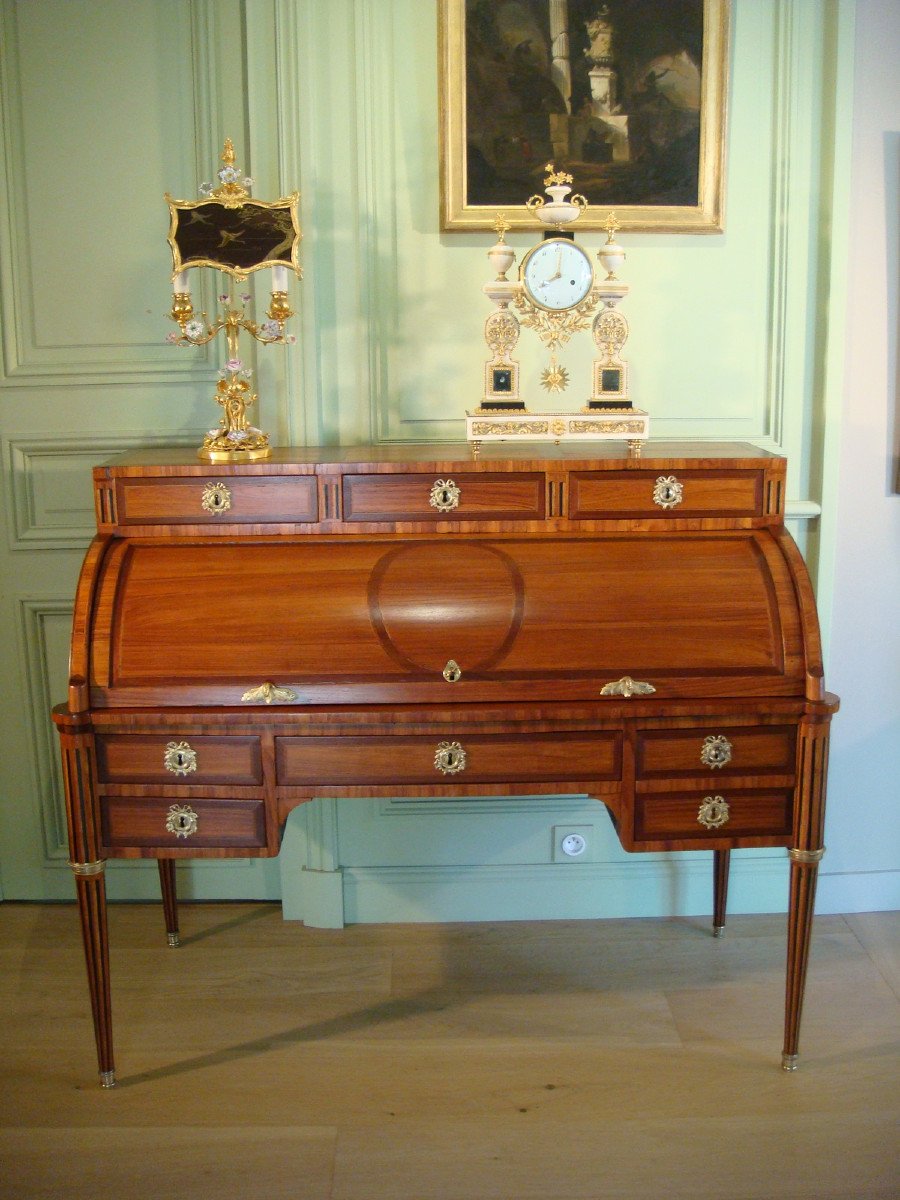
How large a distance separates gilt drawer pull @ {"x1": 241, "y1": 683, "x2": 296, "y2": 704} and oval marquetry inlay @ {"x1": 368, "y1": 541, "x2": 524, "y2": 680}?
0.25 m

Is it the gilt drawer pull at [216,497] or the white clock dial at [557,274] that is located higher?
the white clock dial at [557,274]

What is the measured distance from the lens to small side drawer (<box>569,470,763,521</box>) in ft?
9.14

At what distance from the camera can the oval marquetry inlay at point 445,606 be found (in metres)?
2.65

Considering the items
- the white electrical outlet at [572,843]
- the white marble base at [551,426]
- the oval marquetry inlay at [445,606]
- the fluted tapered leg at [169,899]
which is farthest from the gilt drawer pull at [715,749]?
the fluted tapered leg at [169,899]

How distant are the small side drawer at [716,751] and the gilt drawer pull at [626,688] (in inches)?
4.0

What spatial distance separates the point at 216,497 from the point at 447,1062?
1.48 m

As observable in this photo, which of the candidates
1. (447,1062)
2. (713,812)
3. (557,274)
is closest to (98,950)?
(447,1062)

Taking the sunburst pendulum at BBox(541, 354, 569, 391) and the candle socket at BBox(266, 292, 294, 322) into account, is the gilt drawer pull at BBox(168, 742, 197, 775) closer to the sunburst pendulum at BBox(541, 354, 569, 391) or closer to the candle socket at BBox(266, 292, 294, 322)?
the candle socket at BBox(266, 292, 294, 322)

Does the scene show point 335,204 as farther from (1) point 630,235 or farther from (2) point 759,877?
(2) point 759,877

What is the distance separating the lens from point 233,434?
290 centimetres

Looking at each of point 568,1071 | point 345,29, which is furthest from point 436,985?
point 345,29

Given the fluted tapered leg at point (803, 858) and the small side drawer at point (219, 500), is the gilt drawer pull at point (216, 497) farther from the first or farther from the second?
the fluted tapered leg at point (803, 858)

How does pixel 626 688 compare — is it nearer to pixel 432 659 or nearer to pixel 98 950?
pixel 432 659

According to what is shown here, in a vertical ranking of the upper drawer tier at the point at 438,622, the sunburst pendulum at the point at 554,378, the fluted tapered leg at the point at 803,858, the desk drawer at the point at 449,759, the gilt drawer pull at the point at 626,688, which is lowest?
the fluted tapered leg at the point at 803,858
